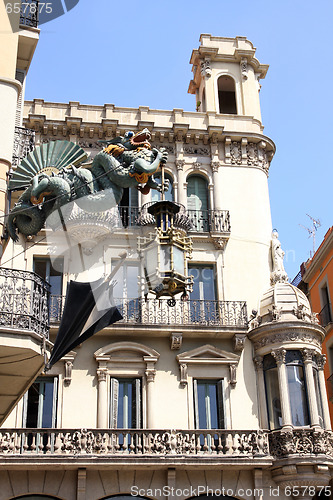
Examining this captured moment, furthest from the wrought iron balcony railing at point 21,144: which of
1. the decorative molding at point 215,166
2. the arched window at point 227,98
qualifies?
the arched window at point 227,98

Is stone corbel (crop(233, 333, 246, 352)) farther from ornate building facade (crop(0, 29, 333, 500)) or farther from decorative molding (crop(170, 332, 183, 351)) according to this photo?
decorative molding (crop(170, 332, 183, 351))

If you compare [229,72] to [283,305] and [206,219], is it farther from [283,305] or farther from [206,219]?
[283,305]

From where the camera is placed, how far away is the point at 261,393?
2375 centimetres

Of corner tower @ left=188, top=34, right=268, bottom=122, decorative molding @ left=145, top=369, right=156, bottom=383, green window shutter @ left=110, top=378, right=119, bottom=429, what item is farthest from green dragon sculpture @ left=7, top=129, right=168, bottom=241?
corner tower @ left=188, top=34, right=268, bottom=122

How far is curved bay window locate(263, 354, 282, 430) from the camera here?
76.7 ft

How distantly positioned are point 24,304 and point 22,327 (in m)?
0.44

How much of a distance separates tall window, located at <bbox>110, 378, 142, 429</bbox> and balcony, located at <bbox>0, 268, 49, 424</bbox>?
982cm

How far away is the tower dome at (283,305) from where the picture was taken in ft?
79.4

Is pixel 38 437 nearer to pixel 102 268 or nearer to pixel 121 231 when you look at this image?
pixel 102 268

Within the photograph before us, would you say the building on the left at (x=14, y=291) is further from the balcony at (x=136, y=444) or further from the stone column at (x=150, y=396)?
the stone column at (x=150, y=396)

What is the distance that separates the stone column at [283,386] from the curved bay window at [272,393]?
383mm

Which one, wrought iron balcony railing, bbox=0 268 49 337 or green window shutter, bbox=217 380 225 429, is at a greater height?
green window shutter, bbox=217 380 225 429

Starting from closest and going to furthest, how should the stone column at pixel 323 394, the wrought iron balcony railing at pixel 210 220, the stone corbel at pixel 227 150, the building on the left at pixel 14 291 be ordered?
1. the building on the left at pixel 14 291
2. the stone column at pixel 323 394
3. the wrought iron balcony railing at pixel 210 220
4. the stone corbel at pixel 227 150

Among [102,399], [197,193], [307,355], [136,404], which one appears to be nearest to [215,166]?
[197,193]
